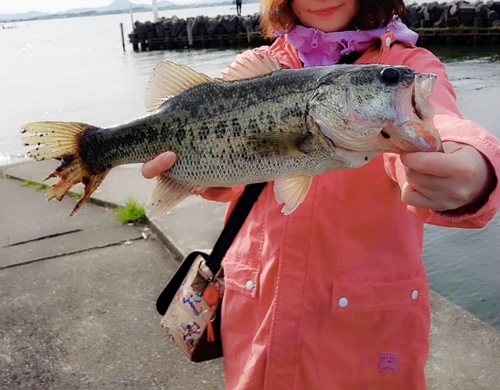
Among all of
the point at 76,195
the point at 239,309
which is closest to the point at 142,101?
the point at 76,195

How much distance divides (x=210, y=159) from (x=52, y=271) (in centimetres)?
343

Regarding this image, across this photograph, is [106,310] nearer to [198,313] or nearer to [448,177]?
[198,313]

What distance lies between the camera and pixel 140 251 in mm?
5020

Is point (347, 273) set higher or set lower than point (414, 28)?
higher

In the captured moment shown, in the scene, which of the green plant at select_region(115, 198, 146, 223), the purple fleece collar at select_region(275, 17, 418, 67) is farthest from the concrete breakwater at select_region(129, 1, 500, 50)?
the purple fleece collar at select_region(275, 17, 418, 67)

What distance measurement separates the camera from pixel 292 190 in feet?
5.62

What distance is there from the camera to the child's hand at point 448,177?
1321 mm

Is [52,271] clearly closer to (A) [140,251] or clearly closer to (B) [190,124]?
(A) [140,251]

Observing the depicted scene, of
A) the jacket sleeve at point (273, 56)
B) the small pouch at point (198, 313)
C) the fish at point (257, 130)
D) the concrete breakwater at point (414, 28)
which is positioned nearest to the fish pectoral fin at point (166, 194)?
the fish at point (257, 130)

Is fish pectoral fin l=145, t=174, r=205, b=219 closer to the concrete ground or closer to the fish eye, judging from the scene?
the fish eye

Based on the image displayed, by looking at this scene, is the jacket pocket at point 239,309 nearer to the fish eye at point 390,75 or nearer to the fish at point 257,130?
the fish at point 257,130

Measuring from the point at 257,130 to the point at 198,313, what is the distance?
1080 mm

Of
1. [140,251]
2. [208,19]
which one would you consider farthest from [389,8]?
[208,19]

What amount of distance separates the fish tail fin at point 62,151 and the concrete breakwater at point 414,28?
14168 millimetres
